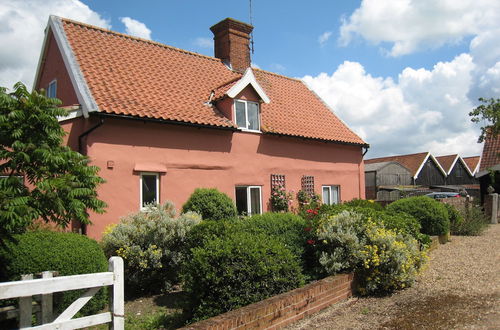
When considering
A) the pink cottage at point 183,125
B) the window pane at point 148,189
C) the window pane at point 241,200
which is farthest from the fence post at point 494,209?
the window pane at point 148,189

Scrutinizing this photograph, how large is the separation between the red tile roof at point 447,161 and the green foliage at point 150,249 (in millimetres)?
44630

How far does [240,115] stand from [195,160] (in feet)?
8.92

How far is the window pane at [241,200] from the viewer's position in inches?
559

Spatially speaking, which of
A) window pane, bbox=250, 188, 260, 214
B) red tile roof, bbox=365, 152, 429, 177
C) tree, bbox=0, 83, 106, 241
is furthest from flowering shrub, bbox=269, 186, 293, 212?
red tile roof, bbox=365, 152, 429, 177

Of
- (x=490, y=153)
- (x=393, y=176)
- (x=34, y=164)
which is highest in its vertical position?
(x=490, y=153)

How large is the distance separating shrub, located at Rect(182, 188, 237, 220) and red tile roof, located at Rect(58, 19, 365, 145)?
8.12ft

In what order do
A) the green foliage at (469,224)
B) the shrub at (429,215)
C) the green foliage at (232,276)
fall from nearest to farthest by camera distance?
the green foliage at (232,276) < the shrub at (429,215) < the green foliage at (469,224)

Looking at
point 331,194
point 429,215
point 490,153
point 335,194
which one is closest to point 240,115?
point 331,194

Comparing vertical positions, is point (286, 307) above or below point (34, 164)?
below

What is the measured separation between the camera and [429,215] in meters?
13.1

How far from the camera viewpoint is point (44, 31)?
13727mm

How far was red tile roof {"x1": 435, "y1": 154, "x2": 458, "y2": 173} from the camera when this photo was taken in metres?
46.2

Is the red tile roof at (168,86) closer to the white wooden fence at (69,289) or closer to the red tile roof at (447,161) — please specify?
the white wooden fence at (69,289)

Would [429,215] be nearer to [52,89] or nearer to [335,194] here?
[335,194]
